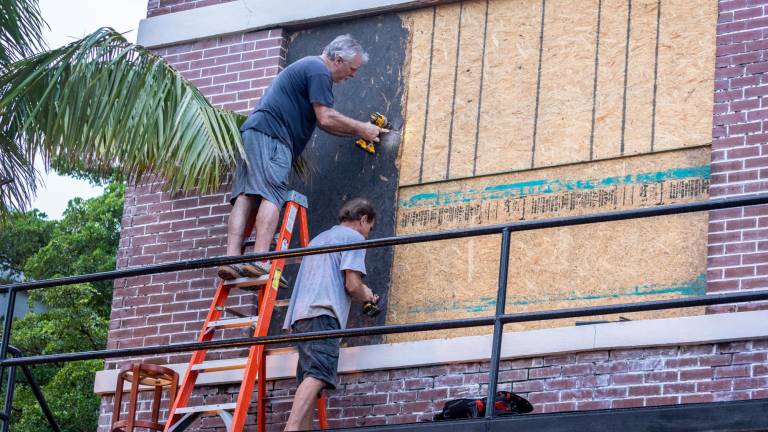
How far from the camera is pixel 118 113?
10.1 meters

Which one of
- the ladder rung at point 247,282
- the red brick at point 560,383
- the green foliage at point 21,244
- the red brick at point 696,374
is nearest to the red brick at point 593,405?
the red brick at point 560,383

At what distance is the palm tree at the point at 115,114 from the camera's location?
10070 mm

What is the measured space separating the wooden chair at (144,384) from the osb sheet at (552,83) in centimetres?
218

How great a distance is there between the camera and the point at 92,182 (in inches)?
1077

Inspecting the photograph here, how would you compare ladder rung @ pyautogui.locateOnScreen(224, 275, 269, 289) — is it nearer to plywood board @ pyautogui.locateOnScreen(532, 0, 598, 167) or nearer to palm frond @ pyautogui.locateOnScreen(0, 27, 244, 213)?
palm frond @ pyautogui.locateOnScreen(0, 27, 244, 213)

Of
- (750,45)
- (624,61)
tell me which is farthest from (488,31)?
(750,45)

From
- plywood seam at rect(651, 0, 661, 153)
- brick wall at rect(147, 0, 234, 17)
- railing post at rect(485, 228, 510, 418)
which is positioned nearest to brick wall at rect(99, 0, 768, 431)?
plywood seam at rect(651, 0, 661, 153)

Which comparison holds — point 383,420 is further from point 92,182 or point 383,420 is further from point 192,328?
point 92,182

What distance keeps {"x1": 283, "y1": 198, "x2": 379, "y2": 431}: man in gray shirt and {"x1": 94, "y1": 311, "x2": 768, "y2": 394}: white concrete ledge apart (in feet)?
1.57

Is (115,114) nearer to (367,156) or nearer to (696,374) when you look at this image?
(367,156)

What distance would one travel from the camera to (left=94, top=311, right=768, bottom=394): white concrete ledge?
891cm

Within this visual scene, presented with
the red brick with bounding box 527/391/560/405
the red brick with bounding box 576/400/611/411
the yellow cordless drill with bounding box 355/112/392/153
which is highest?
the yellow cordless drill with bounding box 355/112/392/153

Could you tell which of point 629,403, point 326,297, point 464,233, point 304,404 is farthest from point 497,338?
point 326,297

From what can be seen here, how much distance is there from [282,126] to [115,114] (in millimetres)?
1137
